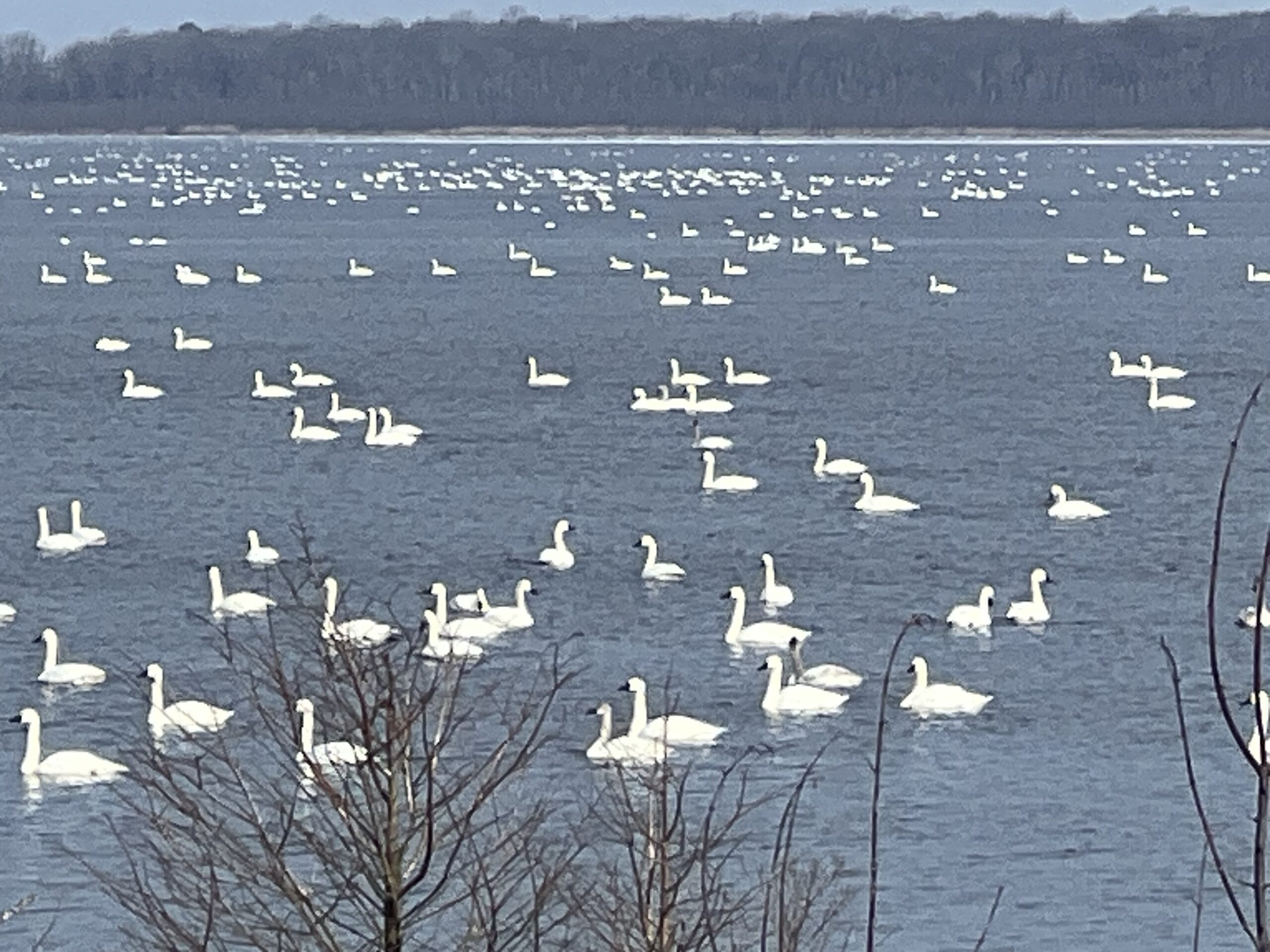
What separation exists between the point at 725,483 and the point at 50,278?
26.0 m

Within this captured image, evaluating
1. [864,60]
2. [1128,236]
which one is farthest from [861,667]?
[864,60]

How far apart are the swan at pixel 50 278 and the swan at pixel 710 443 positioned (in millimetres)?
22420

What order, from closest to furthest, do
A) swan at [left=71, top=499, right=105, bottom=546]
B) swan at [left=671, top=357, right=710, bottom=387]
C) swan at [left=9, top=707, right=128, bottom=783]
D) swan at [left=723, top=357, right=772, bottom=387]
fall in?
swan at [left=9, top=707, right=128, bottom=783] → swan at [left=71, top=499, right=105, bottom=546] → swan at [left=671, top=357, right=710, bottom=387] → swan at [left=723, top=357, right=772, bottom=387]

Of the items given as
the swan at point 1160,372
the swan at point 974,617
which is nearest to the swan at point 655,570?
the swan at point 974,617

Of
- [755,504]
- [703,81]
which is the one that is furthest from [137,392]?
[703,81]

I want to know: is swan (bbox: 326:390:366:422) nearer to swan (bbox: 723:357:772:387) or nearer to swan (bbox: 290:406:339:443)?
swan (bbox: 290:406:339:443)

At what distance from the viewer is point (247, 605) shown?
18344mm

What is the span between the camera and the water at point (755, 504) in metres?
13.5

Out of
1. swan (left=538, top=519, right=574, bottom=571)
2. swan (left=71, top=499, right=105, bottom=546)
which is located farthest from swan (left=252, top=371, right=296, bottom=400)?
swan (left=538, top=519, right=574, bottom=571)

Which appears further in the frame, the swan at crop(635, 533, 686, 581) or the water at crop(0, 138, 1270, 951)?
the swan at crop(635, 533, 686, 581)

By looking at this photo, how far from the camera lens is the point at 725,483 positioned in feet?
78.9

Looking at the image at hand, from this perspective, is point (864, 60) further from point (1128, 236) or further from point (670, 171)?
point (1128, 236)

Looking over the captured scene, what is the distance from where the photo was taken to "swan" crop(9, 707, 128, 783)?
14086 mm

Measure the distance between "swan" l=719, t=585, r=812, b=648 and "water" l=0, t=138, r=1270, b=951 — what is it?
16cm
